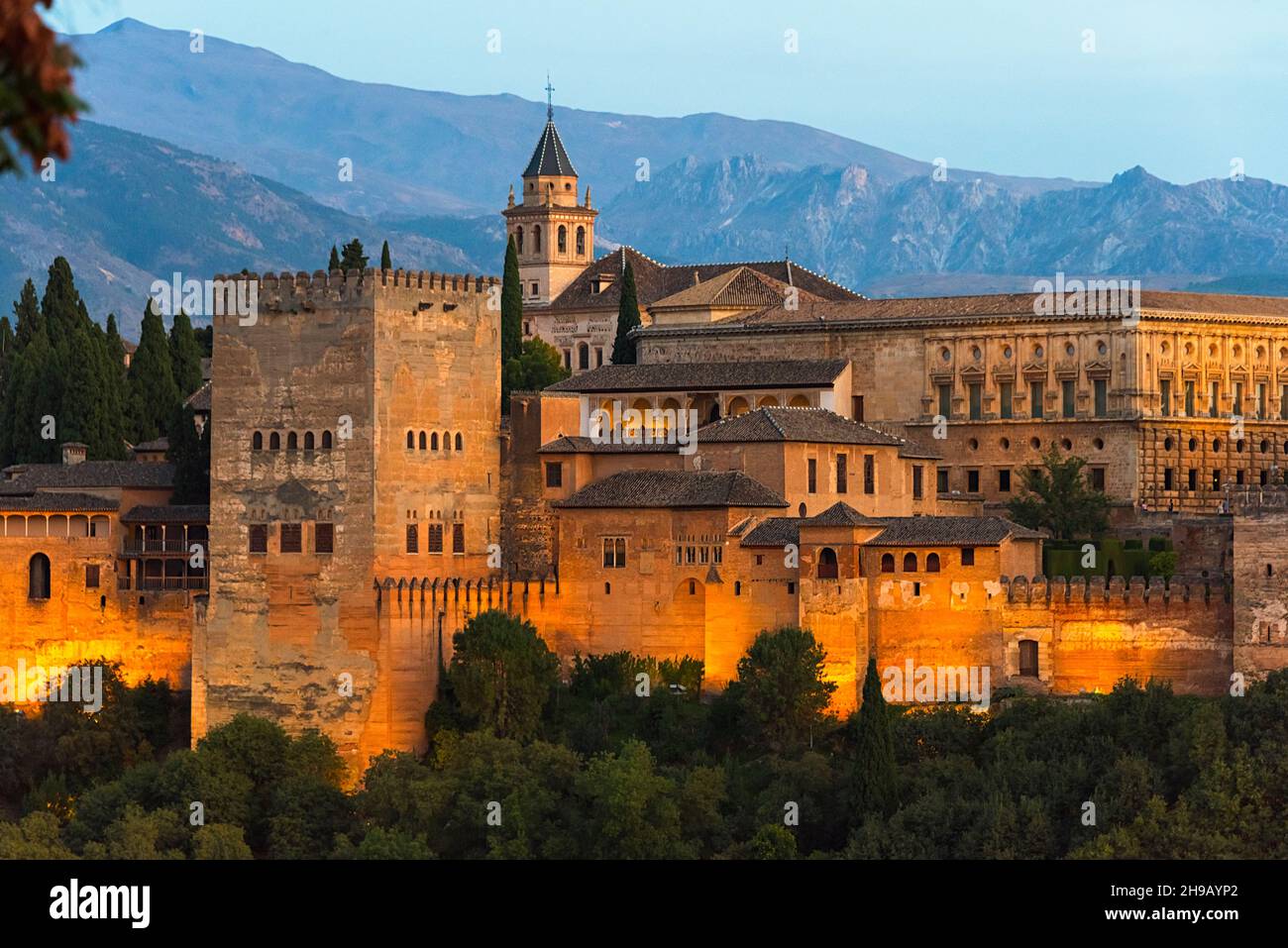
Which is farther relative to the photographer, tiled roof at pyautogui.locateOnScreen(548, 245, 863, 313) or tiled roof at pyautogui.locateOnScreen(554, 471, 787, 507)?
tiled roof at pyautogui.locateOnScreen(548, 245, 863, 313)

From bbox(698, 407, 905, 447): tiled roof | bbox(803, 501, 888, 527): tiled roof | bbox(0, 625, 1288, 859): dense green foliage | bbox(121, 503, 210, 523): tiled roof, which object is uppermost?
bbox(698, 407, 905, 447): tiled roof

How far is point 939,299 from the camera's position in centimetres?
7944

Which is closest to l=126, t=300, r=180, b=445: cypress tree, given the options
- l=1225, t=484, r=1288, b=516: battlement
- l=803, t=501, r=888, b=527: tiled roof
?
l=803, t=501, r=888, b=527: tiled roof

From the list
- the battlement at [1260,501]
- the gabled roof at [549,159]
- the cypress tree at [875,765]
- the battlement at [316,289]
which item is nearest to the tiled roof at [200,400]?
the battlement at [316,289]

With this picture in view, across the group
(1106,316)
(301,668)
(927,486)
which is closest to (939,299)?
(1106,316)

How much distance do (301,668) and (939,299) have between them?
2527cm

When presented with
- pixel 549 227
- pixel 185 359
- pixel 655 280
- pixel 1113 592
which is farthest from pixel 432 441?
pixel 549 227

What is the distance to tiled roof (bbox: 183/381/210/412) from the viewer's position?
2901 inches

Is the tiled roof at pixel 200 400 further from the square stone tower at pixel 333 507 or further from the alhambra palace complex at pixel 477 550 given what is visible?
the square stone tower at pixel 333 507

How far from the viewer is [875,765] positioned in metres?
54.8

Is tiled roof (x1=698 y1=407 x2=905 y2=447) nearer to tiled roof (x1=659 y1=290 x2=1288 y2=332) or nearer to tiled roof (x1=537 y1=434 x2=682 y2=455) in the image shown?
tiled roof (x1=537 y1=434 x2=682 y2=455)

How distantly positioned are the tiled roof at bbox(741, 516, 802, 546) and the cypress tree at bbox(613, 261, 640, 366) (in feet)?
69.6

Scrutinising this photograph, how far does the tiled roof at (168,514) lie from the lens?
6475cm

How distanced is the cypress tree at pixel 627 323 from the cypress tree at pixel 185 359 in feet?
35.2
